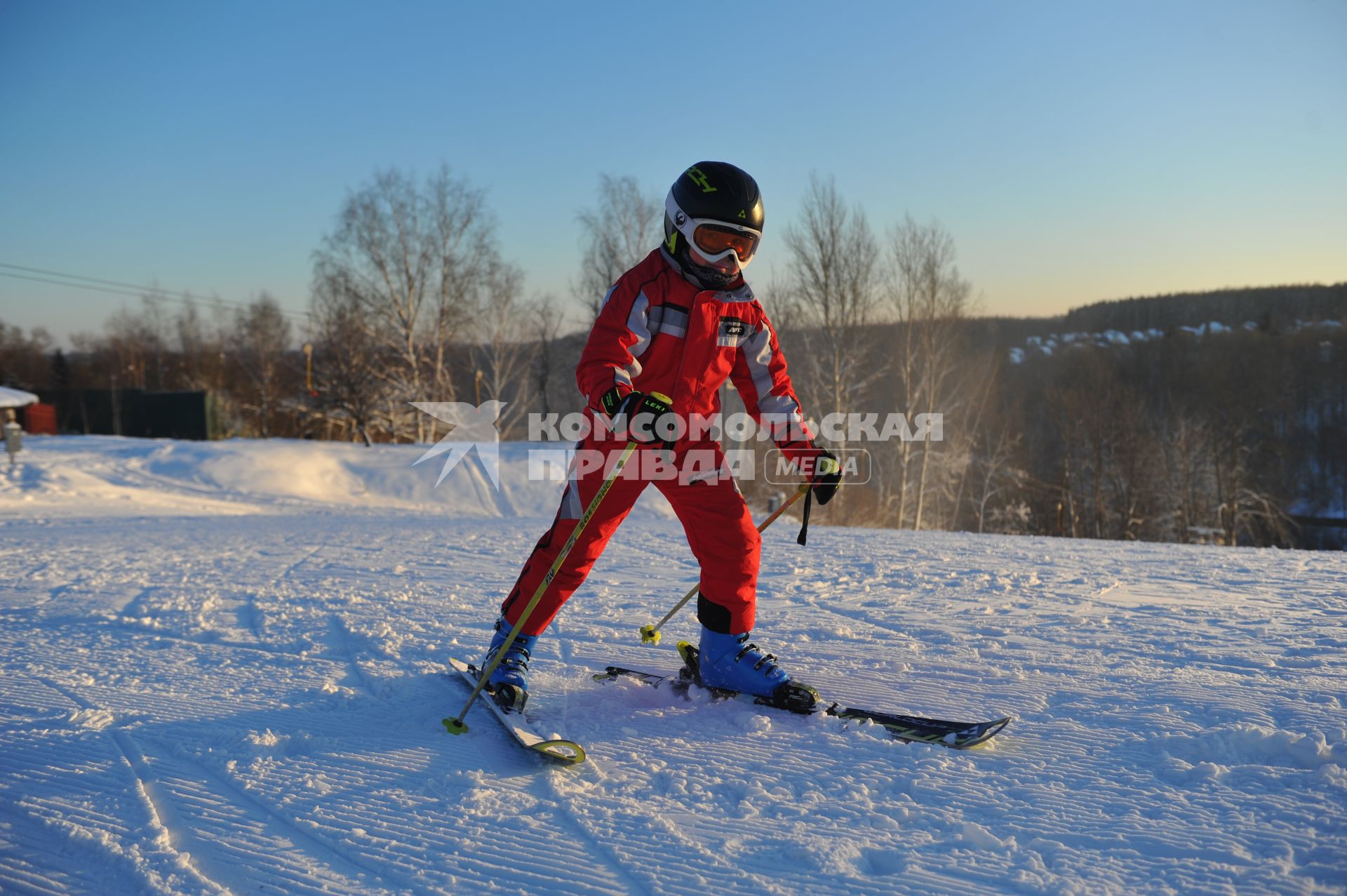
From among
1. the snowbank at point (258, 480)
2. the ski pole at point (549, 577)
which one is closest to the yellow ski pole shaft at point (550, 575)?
the ski pole at point (549, 577)

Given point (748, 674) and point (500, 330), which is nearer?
point (748, 674)

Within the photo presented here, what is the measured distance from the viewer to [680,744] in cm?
229

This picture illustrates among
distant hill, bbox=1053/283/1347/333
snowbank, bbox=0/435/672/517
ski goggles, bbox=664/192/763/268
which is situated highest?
distant hill, bbox=1053/283/1347/333

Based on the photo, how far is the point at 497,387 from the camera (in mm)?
25594

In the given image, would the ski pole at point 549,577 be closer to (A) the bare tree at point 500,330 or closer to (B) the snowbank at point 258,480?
(B) the snowbank at point 258,480

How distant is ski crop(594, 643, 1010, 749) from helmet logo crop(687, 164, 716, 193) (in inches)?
64.5

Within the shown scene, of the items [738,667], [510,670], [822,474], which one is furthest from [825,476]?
[510,670]

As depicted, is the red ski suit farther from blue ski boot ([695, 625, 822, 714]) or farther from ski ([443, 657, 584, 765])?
ski ([443, 657, 584, 765])

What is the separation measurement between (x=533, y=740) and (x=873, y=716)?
105 cm

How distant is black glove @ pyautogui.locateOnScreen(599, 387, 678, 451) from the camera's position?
7.72 ft

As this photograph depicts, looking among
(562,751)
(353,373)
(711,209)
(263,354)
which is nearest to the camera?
(562,751)

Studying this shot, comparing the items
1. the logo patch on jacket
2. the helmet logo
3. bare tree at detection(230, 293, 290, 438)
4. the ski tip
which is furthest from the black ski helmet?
bare tree at detection(230, 293, 290, 438)

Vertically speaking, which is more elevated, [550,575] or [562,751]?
[550,575]

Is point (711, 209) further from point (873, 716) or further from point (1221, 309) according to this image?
point (1221, 309)
